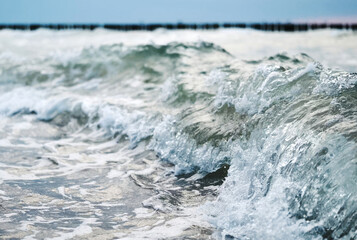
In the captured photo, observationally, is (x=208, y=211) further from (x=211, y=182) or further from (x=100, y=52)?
(x=100, y=52)

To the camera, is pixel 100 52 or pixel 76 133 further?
pixel 100 52

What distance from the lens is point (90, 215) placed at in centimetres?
431

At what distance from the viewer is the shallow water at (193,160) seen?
3.72 metres

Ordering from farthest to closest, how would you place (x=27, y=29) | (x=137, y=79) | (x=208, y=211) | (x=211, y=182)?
(x=27, y=29) < (x=137, y=79) < (x=211, y=182) < (x=208, y=211)

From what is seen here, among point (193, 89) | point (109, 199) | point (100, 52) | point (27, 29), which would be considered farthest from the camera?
point (27, 29)

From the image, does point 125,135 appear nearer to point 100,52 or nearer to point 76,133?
point 76,133

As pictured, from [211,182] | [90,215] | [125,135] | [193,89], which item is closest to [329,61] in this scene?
[193,89]

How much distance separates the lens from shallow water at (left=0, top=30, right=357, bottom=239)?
372cm

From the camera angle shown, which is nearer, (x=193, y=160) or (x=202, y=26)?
(x=193, y=160)

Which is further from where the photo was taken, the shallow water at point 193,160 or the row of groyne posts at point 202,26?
the row of groyne posts at point 202,26

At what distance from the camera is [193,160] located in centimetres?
566

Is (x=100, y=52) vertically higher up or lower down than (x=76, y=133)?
higher up

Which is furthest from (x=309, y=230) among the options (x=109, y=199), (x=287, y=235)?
(x=109, y=199)

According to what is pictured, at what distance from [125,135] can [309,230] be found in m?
4.23
